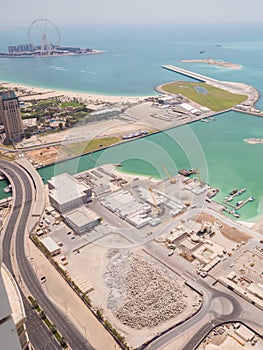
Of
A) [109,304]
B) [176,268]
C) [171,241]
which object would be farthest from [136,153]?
[109,304]

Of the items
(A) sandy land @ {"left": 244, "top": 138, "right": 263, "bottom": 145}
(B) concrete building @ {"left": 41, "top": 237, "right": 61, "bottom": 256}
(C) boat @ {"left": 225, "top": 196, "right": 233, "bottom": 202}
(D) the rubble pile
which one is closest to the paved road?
(D) the rubble pile

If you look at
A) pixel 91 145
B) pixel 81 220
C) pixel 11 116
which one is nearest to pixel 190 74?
pixel 91 145

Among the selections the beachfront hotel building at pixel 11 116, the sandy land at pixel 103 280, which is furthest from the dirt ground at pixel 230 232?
the beachfront hotel building at pixel 11 116

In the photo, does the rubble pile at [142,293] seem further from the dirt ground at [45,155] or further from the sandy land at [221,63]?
the sandy land at [221,63]

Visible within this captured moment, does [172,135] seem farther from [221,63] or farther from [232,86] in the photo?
[221,63]

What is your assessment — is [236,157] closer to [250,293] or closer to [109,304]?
[250,293]
